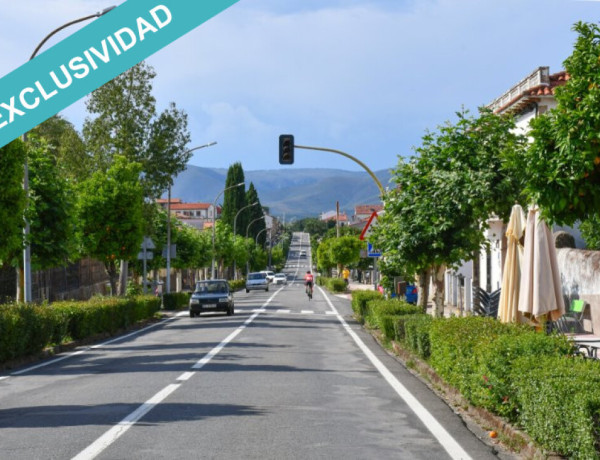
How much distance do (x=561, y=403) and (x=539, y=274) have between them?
710 cm

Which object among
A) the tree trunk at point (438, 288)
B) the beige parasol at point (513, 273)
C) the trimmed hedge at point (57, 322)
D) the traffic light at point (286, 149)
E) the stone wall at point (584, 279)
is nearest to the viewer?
the beige parasol at point (513, 273)

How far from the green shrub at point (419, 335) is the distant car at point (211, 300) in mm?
18854

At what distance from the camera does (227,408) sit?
10.4 m

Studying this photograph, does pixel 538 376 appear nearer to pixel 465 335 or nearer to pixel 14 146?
pixel 465 335

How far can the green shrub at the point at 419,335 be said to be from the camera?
48.9 ft

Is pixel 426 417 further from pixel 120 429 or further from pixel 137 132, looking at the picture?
pixel 137 132

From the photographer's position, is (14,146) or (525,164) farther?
(14,146)

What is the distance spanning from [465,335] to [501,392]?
2.53 metres

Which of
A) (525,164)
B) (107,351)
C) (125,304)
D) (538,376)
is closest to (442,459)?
(538,376)

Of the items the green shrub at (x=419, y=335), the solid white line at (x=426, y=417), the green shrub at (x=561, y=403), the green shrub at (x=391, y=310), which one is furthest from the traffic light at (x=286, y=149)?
the green shrub at (x=561, y=403)

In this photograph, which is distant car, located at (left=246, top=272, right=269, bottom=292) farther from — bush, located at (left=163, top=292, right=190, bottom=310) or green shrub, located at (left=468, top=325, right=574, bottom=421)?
green shrub, located at (left=468, top=325, right=574, bottom=421)

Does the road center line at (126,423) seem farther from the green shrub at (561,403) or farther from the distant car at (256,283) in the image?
the distant car at (256,283)

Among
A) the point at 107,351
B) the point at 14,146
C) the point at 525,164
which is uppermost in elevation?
the point at 14,146

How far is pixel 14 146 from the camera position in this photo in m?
18.5
